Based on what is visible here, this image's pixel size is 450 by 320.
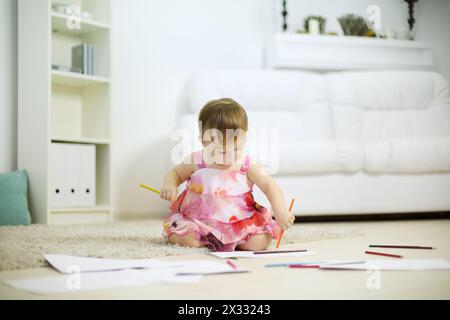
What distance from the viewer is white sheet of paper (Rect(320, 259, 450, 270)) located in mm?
1088

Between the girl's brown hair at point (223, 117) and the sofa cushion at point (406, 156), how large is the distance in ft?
4.36

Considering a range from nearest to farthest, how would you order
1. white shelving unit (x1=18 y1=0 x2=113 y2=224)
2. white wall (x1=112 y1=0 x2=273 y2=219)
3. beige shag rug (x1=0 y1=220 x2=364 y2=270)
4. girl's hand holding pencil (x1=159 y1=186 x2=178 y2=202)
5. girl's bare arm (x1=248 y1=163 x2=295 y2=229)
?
beige shag rug (x1=0 y1=220 x2=364 y2=270) < girl's bare arm (x1=248 y1=163 x2=295 y2=229) < girl's hand holding pencil (x1=159 y1=186 x2=178 y2=202) < white shelving unit (x1=18 y1=0 x2=113 y2=224) < white wall (x1=112 y1=0 x2=273 y2=219)

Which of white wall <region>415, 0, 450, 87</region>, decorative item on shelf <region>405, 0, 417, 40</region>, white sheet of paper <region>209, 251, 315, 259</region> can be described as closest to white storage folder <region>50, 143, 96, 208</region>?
white sheet of paper <region>209, 251, 315, 259</region>

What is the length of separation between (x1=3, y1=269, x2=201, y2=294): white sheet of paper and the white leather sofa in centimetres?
144

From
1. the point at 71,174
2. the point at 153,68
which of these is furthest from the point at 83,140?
the point at 153,68

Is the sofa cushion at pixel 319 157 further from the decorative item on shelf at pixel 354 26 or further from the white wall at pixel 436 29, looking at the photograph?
the white wall at pixel 436 29

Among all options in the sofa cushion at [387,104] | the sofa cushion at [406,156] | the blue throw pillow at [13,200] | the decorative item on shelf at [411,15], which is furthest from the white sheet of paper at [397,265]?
the decorative item on shelf at [411,15]

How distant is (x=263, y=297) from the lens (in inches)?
32.6

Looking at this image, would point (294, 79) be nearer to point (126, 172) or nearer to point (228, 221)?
point (126, 172)

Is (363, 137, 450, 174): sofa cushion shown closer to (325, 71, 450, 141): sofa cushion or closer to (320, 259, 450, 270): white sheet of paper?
(325, 71, 450, 141): sofa cushion

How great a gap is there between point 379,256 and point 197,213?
1.64 feet

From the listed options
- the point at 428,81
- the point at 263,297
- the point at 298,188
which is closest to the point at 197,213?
the point at 263,297

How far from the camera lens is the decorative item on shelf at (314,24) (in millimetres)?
3496
